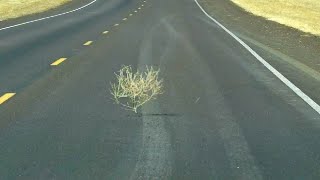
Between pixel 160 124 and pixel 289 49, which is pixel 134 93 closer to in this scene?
pixel 160 124

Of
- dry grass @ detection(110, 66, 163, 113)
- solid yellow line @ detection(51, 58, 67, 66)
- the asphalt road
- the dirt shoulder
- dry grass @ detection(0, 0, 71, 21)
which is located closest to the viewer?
the asphalt road

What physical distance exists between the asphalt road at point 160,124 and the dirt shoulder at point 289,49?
20.6 inches

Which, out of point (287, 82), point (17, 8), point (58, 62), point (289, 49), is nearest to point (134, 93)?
point (287, 82)

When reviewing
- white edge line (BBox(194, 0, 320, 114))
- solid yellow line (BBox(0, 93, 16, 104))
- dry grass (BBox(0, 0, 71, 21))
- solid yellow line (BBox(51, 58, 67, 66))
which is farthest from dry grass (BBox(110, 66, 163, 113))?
dry grass (BBox(0, 0, 71, 21))

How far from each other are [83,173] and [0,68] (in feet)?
22.5

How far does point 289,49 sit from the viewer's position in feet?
54.7

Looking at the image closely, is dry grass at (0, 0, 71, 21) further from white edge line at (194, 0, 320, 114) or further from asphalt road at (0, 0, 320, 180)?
asphalt road at (0, 0, 320, 180)

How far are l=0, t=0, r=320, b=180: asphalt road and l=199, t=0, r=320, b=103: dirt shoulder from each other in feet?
1.72

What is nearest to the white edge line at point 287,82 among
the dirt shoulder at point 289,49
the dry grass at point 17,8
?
the dirt shoulder at point 289,49

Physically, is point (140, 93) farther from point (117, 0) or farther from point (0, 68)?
point (117, 0)

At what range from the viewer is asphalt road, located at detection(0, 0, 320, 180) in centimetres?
569

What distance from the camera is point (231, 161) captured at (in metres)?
5.92

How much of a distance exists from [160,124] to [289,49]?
10.1m

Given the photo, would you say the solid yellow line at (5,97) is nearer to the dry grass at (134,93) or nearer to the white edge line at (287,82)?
the dry grass at (134,93)
